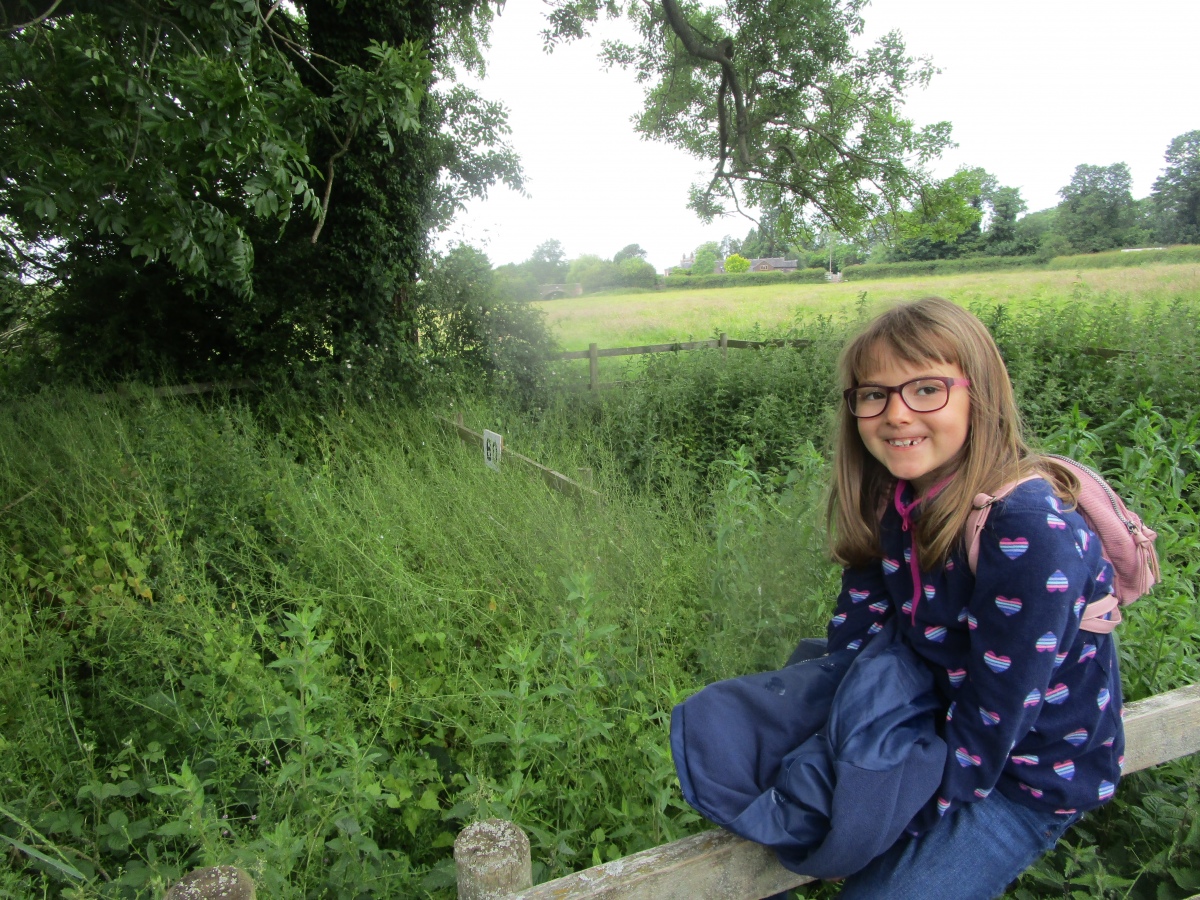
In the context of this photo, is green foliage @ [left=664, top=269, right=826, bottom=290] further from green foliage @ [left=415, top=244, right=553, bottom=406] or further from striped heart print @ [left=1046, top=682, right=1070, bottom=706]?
striped heart print @ [left=1046, top=682, right=1070, bottom=706]

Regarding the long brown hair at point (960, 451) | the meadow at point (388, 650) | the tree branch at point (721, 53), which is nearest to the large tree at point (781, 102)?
the tree branch at point (721, 53)

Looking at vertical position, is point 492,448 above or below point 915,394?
below

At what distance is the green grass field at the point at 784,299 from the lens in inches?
414

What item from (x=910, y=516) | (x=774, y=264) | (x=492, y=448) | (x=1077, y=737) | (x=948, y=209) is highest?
(x=948, y=209)

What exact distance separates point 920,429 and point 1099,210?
15365 mm

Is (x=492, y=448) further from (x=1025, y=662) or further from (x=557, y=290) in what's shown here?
(x=557, y=290)

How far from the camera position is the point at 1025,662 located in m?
1.21

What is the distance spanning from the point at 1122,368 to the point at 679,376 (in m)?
4.47

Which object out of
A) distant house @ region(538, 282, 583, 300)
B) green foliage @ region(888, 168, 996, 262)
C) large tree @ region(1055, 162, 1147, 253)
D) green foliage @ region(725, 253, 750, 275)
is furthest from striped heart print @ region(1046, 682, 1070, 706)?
green foliage @ region(725, 253, 750, 275)

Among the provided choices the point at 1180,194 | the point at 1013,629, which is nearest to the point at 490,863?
the point at 1013,629

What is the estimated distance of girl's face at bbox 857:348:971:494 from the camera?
4.85ft

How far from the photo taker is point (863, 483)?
1725 mm

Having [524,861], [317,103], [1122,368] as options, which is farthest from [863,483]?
[1122,368]

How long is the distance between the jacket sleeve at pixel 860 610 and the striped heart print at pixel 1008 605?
376 millimetres
